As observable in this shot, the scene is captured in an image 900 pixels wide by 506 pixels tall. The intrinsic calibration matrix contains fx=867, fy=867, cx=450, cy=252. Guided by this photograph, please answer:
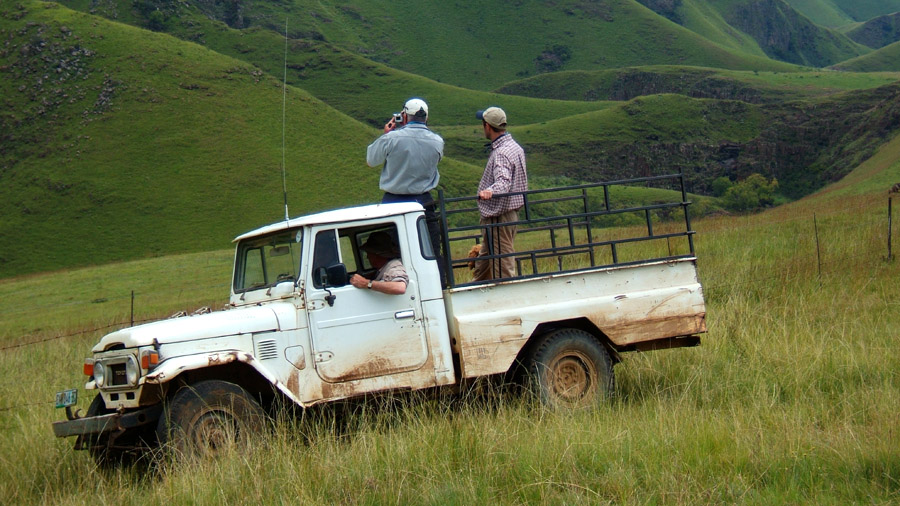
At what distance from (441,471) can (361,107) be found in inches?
4659

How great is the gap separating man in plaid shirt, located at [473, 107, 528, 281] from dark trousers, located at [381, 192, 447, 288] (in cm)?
46

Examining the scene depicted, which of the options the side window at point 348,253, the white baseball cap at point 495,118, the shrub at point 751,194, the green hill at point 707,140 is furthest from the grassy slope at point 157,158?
the side window at point 348,253

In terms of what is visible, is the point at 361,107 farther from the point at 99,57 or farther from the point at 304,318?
the point at 304,318

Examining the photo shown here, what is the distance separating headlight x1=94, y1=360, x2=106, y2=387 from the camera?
6.50 metres

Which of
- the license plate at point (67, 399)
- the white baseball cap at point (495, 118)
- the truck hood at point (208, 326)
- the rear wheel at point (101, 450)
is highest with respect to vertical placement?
the white baseball cap at point (495, 118)

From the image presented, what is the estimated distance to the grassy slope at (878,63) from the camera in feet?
577

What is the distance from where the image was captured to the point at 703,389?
7.96 m

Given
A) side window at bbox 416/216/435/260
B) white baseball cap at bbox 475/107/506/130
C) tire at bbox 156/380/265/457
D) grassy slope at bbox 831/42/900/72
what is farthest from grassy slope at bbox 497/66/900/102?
tire at bbox 156/380/265/457

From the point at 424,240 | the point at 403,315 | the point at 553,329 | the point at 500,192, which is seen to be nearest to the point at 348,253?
the point at 424,240

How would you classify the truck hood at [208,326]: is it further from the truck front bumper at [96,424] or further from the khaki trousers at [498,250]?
the khaki trousers at [498,250]

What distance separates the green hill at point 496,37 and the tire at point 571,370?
6146 inches

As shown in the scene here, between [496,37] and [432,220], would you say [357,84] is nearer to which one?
[496,37]

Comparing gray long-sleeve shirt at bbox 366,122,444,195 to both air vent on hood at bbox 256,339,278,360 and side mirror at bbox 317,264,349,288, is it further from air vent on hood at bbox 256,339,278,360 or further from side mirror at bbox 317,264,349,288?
air vent on hood at bbox 256,339,278,360

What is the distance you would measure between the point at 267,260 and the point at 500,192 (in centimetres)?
224
